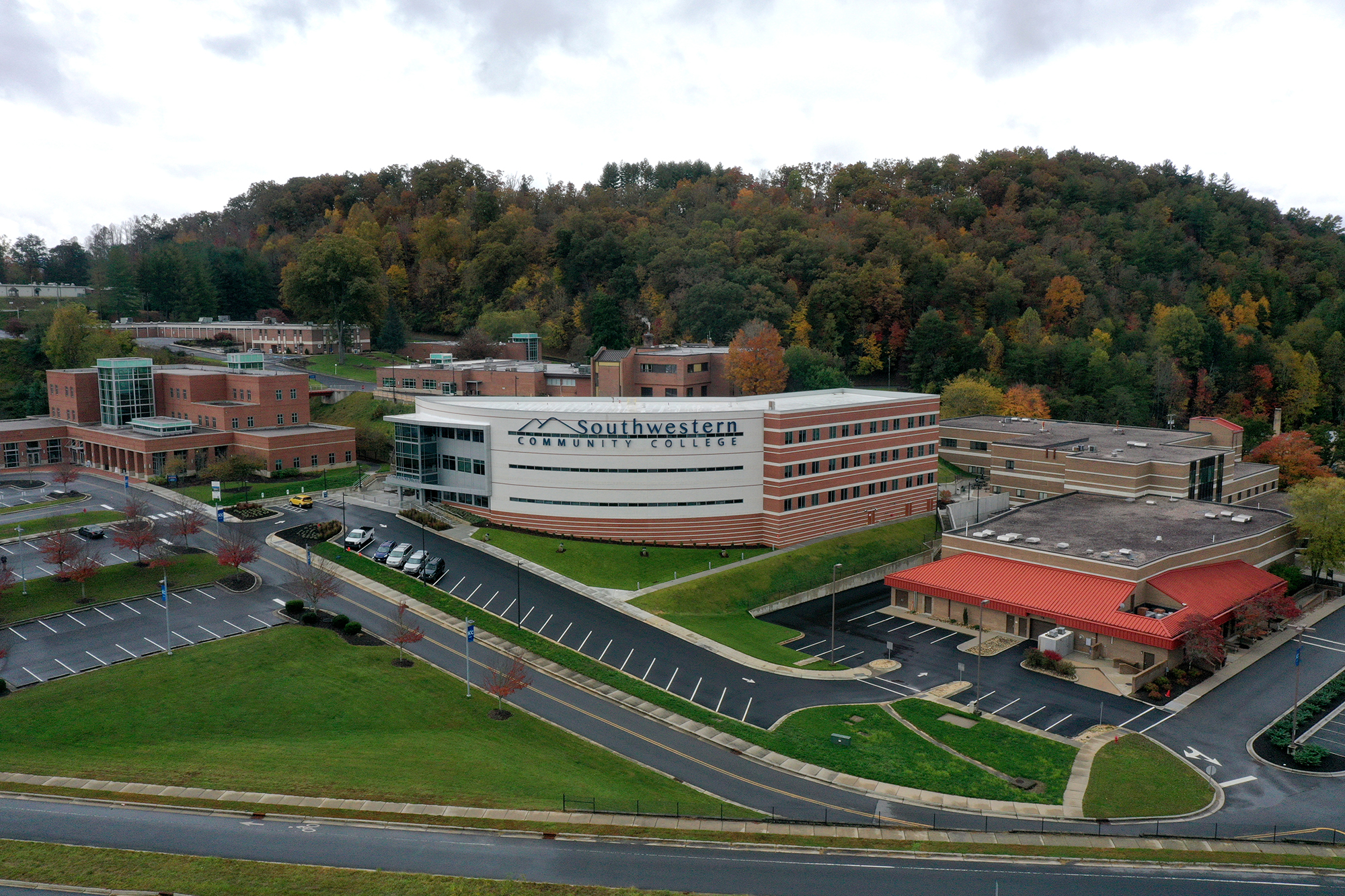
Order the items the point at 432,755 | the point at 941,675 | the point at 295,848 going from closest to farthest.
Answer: the point at 295,848 → the point at 432,755 → the point at 941,675

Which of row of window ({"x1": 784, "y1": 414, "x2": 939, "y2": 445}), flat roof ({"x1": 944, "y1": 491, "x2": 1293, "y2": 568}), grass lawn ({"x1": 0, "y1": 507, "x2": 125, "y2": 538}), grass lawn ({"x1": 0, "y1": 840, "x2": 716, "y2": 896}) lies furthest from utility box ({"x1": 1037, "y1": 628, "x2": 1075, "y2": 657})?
grass lawn ({"x1": 0, "y1": 507, "x2": 125, "y2": 538})

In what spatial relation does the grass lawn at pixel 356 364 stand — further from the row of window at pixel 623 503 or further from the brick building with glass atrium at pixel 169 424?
the row of window at pixel 623 503

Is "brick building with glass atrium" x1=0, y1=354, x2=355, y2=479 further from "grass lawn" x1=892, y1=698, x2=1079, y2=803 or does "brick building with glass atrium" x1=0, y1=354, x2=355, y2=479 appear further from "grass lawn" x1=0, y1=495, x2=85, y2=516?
"grass lawn" x1=892, y1=698, x2=1079, y2=803

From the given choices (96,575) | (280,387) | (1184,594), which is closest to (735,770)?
(1184,594)

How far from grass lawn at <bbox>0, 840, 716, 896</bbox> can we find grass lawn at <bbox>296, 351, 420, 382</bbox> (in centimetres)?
9216

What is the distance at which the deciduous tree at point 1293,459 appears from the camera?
9844 cm

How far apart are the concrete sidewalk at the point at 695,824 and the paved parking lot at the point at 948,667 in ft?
37.2

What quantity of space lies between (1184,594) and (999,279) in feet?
293

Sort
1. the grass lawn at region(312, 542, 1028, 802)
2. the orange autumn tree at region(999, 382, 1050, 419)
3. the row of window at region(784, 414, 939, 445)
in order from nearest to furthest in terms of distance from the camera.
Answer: the grass lawn at region(312, 542, 1028, 802) < the row of window at region(784, 414, 939, 445) < the orange autumn tree at region(999, 382, 1050, 419)

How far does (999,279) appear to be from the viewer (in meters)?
141

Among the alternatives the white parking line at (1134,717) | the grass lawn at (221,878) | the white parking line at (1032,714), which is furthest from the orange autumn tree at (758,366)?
the grass lawn at (221,878)

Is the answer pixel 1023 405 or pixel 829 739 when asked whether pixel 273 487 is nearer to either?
pixel 829 739

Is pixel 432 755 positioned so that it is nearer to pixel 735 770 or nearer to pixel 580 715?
pixel 580 715

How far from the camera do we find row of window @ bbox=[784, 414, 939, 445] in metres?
75.0
